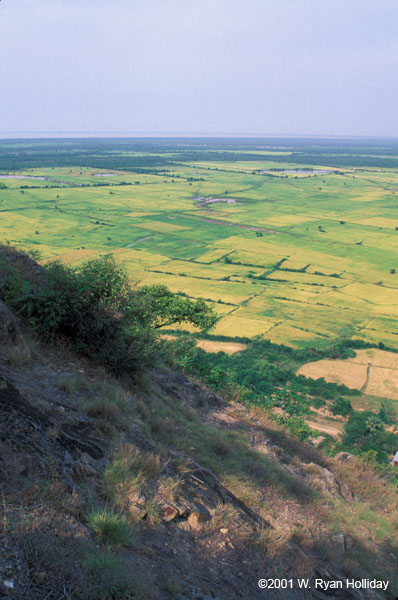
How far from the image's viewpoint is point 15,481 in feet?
22.0

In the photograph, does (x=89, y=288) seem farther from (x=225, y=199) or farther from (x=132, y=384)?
(x=225, y=199)

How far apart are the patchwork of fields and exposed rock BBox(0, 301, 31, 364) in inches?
723

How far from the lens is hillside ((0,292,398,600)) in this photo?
587 centimetres

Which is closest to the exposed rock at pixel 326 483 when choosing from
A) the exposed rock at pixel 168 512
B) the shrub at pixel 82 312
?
the shrub at pixel 82 312

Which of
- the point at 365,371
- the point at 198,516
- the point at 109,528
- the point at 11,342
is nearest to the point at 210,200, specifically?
the point at 365,371

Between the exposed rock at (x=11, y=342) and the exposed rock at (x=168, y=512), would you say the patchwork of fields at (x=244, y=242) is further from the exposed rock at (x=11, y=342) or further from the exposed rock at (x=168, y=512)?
the exposed rock at (x=168, y=512)

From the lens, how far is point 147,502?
795cm

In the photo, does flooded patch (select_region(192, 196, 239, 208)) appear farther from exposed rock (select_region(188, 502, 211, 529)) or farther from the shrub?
exposed rock (select_region(188, 502, 211, 529))

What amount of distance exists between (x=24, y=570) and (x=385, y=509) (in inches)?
526

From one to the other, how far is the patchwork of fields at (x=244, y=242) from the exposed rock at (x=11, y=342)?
60.3 ft

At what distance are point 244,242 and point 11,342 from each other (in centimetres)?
8382

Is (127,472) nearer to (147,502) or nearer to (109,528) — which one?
(147,502)

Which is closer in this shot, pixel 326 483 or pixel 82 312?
pixel 326 483

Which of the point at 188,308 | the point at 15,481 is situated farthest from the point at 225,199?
the point at 15,481
